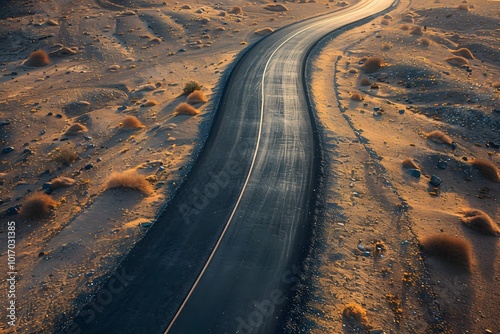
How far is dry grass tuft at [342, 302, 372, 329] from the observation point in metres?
13.0

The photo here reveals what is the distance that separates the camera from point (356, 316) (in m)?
13.2

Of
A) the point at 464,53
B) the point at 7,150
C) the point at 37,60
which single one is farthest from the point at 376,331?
the point at 37,60

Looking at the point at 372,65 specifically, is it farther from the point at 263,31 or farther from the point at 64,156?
the point at 64,156

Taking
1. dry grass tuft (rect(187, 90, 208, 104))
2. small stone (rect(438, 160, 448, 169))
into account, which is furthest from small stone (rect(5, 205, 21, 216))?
small stone (rect(438, 160, 448, 169))

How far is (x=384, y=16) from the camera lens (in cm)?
6562

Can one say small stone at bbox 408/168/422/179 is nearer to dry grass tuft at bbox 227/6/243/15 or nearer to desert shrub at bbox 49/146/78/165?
desert shrub at bbox 49/146/78/165

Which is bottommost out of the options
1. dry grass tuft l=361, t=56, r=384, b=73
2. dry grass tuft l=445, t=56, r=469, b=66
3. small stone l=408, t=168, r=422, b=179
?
small stone l=408, t=168, r=422, b=179

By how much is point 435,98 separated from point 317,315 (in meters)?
26.9

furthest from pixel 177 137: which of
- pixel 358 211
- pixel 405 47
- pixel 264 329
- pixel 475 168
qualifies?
pixel 405 47

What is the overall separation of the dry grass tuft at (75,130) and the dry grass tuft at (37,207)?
9.67 meters

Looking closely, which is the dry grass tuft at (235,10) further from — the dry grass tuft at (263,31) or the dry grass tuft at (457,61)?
the dry grass tuft at (457,61)

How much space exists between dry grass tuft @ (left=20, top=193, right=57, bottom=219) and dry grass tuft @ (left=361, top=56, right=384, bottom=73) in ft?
115

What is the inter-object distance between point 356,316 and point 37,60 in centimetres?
4673

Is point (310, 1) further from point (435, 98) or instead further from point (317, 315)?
point (317, 315)
